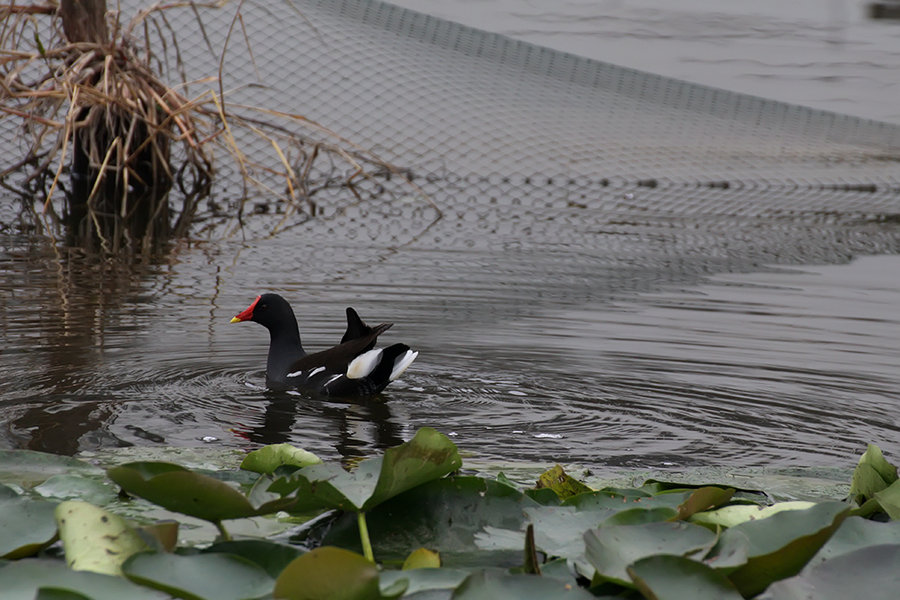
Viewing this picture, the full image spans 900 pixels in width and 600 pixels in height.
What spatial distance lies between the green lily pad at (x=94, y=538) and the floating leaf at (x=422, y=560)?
0.47 m

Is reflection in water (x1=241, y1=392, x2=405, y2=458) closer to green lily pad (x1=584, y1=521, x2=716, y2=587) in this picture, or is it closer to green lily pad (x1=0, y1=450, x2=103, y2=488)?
green lily pad (x1=0, y1=450, x2=103, y2=488)

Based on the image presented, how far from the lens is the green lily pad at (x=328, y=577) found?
1990mm

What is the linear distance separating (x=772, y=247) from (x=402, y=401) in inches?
175

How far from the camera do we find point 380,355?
5453 millimetres

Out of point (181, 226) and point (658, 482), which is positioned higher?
point (658, 482)

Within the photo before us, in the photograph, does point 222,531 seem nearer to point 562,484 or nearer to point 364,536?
point 364,536

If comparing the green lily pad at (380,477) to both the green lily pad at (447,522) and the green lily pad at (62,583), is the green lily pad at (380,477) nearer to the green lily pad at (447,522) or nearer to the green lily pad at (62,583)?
the green lily pad at (447,522)

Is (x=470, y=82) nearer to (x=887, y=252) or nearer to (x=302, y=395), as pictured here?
(x=887, y=252)

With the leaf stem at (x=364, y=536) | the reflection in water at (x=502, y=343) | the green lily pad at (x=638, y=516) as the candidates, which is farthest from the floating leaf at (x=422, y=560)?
A: the reflection in water at (x=502, y=343)

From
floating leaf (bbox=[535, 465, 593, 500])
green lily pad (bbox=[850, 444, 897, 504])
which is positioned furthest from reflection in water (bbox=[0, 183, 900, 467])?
green lily pad (bbox=[850, 444, 897, 504])

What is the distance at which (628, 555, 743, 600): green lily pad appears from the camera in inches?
84.3

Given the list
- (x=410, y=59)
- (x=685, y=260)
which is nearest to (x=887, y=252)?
(x=685, y=260)

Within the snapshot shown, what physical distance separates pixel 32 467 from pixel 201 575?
1174mm

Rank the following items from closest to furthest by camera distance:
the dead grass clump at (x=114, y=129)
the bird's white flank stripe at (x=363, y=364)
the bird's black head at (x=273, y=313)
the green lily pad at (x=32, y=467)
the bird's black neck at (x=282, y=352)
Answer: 1. the green lily pad at (x=32, y=467)
2. the bird's white flank stripe at (x=363, y=364)
3. the bird's black neck at (x=282, y=352)
4. the bird's black head at (x=273, y=313)
5. the dead grass clump at (x=114, y=129)
